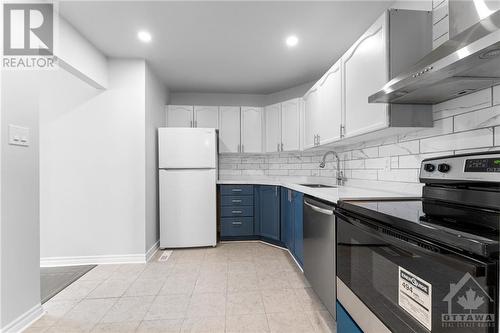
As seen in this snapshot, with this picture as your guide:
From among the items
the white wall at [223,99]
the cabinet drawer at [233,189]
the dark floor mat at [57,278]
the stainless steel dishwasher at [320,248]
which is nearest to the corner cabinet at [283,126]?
the white wall at [223,99]

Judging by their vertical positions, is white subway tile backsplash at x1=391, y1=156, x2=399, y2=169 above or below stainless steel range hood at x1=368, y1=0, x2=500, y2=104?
below

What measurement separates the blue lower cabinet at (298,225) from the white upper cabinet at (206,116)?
6.30ft

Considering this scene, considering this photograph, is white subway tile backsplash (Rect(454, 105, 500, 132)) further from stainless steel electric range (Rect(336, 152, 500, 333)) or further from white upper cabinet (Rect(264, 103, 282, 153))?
white upper cabinet (Rect(264, 103, 282, 153))

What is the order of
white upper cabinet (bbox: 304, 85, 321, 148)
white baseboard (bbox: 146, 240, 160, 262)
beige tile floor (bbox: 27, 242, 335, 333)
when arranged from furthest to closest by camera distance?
white baseboard (bbox: 146, 240, 160, 262)
white upper cabinet (bbox: 304, 85, 321, 148)
beige tile floor (bbox: 27, 242, 335, 333)

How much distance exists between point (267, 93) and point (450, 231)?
382 cm

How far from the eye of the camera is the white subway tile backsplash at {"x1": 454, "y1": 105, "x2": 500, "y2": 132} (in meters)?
1.18

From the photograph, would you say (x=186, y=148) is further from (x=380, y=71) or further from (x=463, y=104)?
(x=463, y=104)

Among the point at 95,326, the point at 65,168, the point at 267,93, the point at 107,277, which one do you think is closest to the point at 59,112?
the point at 65,168

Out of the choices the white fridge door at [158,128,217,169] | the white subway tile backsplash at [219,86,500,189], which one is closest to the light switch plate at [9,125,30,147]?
the white fridge door at [158,128,217,169]

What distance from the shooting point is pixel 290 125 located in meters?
3.59

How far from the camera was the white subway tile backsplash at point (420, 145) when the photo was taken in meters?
1.23

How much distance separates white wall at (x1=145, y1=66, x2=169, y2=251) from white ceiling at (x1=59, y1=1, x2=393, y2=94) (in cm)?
26
